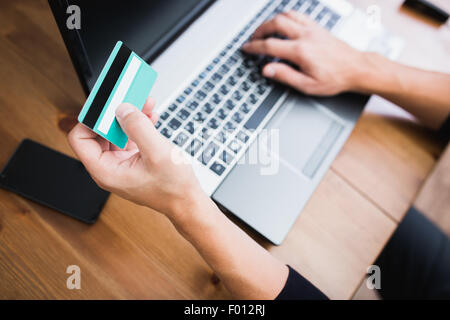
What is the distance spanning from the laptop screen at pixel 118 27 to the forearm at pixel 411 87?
366 millimetres

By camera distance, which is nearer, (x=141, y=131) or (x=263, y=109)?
(x=141, y=131)

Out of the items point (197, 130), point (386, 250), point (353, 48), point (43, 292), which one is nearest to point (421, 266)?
point (386, 250)

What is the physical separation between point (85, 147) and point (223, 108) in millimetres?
246

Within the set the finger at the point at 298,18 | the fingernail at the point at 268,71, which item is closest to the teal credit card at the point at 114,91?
the fingernail at the point at 268,71

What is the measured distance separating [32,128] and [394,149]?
683 millimetres

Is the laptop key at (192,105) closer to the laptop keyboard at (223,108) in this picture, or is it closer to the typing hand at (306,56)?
the laptop keyboard at (223,108)

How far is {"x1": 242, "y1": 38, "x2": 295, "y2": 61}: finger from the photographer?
625 mm

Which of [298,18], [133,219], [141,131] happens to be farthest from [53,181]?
[298,18]

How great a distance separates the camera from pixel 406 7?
80cm

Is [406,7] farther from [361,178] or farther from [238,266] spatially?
[238,266]

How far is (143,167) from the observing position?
1.38 feet

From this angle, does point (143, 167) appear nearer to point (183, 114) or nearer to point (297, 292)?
point (183, 114)

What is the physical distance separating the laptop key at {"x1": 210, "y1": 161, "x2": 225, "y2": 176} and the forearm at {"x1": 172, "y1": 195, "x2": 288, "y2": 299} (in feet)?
0.25

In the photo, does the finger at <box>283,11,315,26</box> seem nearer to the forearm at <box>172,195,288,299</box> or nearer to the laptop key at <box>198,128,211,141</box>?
the laptop key at <box>198,128,211,141</box>
